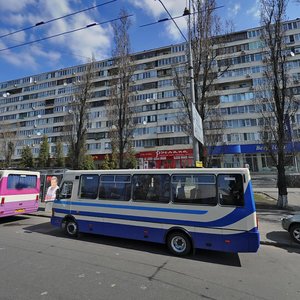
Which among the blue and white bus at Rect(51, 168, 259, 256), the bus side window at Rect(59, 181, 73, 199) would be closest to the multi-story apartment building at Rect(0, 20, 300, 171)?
the bus side window at Rect(59, 181, 73, 199)

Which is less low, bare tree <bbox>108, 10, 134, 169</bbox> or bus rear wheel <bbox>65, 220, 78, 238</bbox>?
bare tree <bbox>108, 10, 134, 169</bbox>

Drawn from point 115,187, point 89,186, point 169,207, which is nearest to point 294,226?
point 169,207

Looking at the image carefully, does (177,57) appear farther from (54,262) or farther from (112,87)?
(54,262)

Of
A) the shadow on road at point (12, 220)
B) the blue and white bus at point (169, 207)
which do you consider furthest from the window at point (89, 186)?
the shadow on road at point (12, 220)

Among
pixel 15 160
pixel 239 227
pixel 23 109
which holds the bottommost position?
pixel 239 227

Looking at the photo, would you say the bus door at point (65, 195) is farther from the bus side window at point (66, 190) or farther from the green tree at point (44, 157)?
the green tree at point (44, 157)

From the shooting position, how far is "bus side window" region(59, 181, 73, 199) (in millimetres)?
9039

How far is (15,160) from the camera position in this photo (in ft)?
207

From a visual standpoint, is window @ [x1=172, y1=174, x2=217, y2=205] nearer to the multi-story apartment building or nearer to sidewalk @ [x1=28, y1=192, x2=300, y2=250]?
sidewalk @ [x1=28, y1=192, x2=300, y2=250]

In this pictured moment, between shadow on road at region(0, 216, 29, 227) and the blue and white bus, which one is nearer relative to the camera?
the blue and white bus

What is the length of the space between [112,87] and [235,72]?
34.3 meters

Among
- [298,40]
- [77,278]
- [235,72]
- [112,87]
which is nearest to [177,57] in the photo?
[235,72]

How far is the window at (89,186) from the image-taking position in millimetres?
8570

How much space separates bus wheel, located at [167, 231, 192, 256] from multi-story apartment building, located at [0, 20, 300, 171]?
3121 cm
